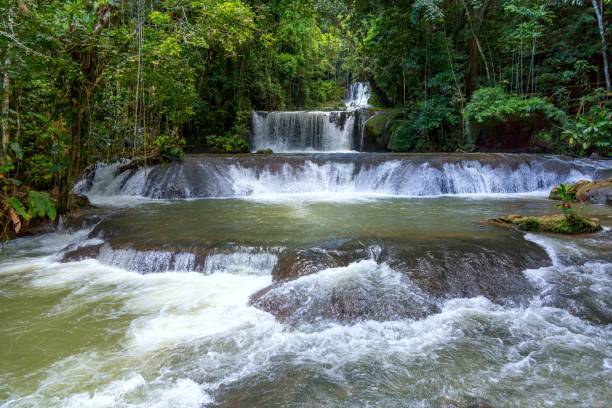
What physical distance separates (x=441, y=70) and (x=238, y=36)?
10712 millimetres

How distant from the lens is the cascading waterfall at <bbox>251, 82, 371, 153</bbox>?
18.9 meters

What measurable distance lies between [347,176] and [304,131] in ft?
22.0

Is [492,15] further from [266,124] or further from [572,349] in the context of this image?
[572,349]

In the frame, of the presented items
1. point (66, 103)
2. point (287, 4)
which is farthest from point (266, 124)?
point (66, 103)

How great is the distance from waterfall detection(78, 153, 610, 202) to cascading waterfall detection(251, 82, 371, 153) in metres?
5.89

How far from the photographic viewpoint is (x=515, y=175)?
40.5ft

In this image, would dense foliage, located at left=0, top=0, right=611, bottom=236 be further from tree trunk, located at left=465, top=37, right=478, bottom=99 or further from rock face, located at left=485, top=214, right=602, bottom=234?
rock face, located at left=485, top=214, right=602, bottom=234

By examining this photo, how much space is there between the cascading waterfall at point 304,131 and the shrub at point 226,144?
4.32ft

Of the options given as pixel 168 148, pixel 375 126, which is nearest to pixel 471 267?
pixel 168 148

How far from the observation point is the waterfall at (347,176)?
1206 cm

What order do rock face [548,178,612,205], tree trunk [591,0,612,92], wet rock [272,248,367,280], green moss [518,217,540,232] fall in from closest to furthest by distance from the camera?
1. wet rock [272,248,367,280]
2. green moss [518,217,540,232]
3. rock face [548,178,612,205]
4. tree trunk [591,0,612,92]

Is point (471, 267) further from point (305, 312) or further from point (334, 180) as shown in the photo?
point (334, 180)

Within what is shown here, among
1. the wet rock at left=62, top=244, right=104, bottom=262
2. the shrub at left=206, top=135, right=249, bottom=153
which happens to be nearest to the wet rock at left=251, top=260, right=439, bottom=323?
the wet rock at left=62, top=244, right=104, bottom=262

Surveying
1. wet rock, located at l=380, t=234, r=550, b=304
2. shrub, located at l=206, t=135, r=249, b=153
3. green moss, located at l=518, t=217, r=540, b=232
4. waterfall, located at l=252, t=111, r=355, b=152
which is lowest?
wet rock, located at l=380, t=234, r=550, b=304
